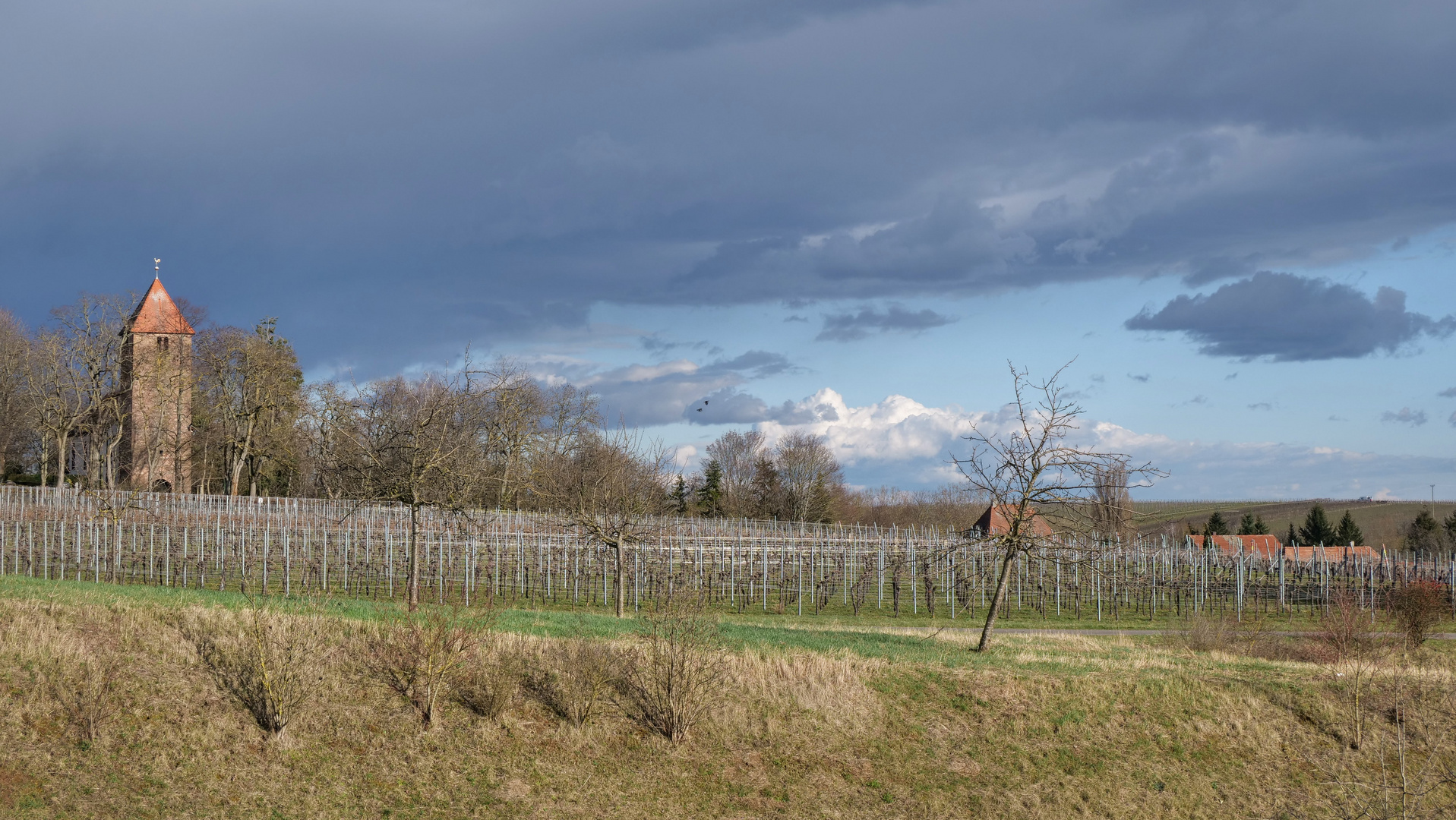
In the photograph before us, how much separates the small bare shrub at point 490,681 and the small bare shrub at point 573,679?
0.98ft

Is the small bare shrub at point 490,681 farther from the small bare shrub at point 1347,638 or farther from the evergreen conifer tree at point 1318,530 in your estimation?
the evergreen conifer tree at point 1318,530

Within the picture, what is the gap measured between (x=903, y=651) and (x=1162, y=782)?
15.1ft

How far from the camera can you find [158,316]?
207 ft

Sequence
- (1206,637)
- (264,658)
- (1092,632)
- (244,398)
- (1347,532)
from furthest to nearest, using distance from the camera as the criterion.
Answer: (1347,532)
(244,398)
(1092,632)
(1206,637)
(264,658)

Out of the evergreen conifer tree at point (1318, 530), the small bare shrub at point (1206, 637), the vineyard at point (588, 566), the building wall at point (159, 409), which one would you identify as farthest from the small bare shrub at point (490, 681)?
the evergreen conifer tree at point (1318, 530)

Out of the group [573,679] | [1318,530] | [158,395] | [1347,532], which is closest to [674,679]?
[573,679]

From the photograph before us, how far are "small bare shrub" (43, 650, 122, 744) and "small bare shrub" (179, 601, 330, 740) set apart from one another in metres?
1.13

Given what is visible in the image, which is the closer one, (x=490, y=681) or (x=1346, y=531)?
(x=490, y=681)

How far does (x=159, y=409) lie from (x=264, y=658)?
52.3 metres

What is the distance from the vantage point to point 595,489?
24.5 metres

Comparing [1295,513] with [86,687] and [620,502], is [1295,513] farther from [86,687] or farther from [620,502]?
[86,687]

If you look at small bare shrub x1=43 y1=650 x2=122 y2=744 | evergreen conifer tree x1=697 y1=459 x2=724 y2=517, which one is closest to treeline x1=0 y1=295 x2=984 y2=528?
evergreen conifer tree x1=697 y1=459 x2=724 y2=517

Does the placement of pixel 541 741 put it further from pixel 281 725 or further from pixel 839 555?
pixel 839 555

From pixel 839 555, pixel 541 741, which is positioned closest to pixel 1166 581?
pixel 839 555
